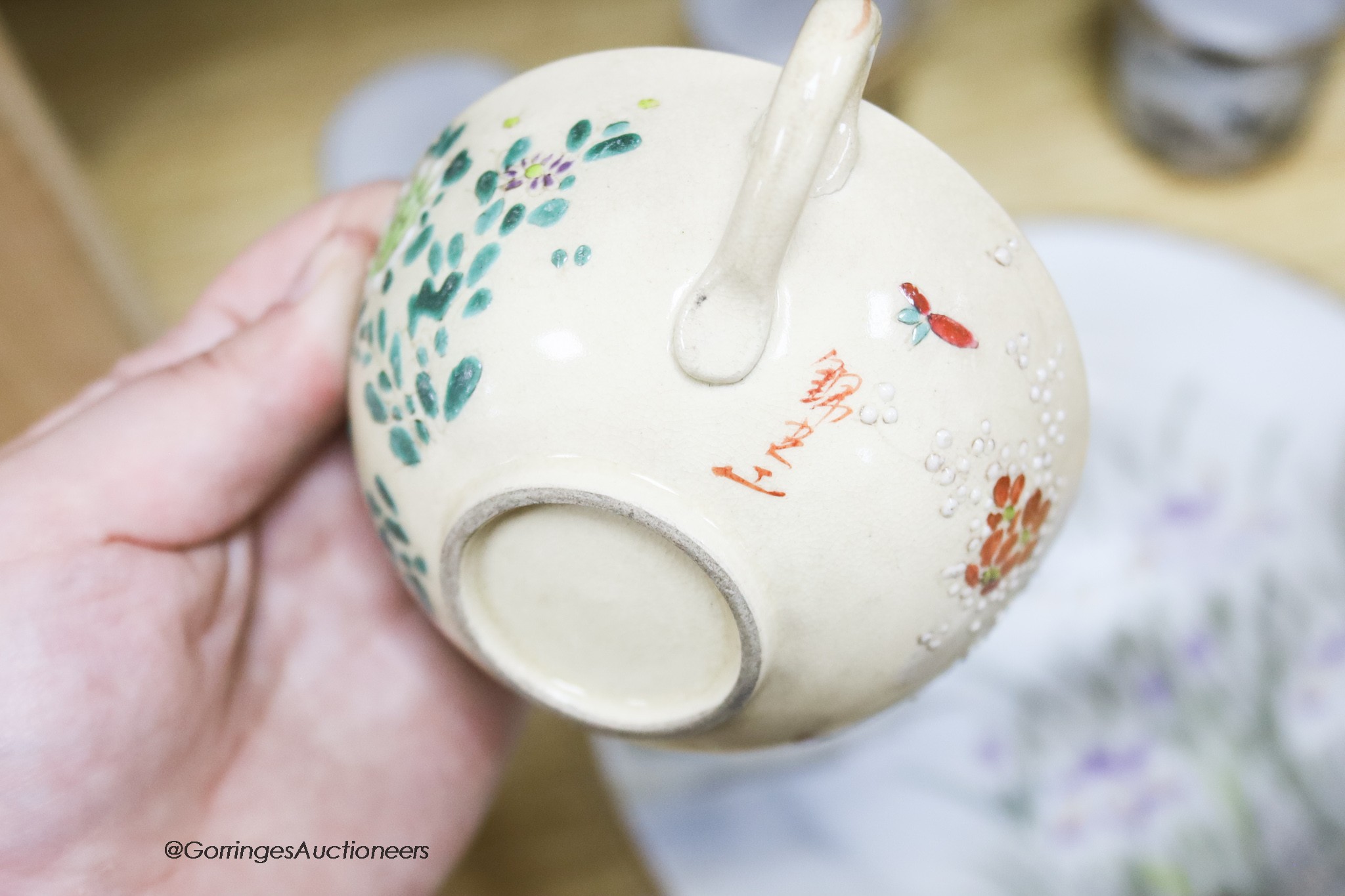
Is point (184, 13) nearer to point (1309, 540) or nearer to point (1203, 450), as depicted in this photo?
point (1203, 450)

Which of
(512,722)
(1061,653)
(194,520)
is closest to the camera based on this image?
(194,520)

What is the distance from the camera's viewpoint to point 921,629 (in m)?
0.54

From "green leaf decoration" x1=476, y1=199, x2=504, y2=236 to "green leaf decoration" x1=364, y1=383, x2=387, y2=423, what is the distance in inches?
3.8

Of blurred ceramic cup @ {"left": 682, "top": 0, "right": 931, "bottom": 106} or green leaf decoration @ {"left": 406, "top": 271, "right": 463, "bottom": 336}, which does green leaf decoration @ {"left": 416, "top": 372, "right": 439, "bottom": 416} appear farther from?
blurred ceramic cup @ {"left": 682, "top": 0, "right": 931, "bottom": 106}

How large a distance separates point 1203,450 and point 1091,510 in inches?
4.7

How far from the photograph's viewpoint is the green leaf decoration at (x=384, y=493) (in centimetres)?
57

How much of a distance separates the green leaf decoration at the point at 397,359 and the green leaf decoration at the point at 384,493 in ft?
0.18

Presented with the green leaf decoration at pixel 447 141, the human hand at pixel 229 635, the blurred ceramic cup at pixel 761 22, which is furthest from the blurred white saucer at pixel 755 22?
the green leaf decoration at pixel 447 141

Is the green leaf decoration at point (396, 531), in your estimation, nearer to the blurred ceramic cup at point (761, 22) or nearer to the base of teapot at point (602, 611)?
the base of teapot at point (602, 611)

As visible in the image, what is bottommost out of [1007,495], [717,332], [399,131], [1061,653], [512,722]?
[1061,653]

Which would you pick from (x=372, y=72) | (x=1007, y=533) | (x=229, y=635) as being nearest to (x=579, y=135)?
(x=1007, y=533)

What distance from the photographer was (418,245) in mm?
551

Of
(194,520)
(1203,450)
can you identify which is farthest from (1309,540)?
(194,520)
